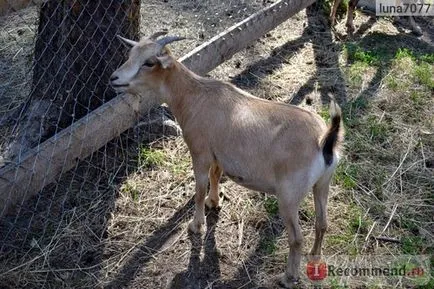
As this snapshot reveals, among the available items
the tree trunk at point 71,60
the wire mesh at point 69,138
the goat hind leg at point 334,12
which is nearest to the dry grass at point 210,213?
the wire mesh at point 69,138

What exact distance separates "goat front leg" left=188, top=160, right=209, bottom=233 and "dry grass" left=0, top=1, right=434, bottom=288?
0.26ft

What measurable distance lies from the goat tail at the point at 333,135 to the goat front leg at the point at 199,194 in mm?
826

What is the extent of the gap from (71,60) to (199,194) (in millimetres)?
1413

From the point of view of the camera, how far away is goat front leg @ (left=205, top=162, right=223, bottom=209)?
13.4 feet

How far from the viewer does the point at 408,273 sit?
3713mm

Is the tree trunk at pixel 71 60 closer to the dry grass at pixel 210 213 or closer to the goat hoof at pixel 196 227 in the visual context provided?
the dry grass at pixel 210 213

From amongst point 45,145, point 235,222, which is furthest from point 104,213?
point 235,222

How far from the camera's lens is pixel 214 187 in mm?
4141

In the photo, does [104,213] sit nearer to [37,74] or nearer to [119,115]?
[119,115]

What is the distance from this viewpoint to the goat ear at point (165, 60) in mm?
3650

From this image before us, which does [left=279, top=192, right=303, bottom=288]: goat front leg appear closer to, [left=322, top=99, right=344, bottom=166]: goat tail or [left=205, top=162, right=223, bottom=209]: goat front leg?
[left=322, top=99, right=344, bottom=166]: goat tail

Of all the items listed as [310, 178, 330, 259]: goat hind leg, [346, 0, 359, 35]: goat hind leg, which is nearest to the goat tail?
[310, 178, 330, 259]: goat hind leg

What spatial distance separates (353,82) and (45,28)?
3.01 m

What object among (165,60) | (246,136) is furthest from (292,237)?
(165,60)
